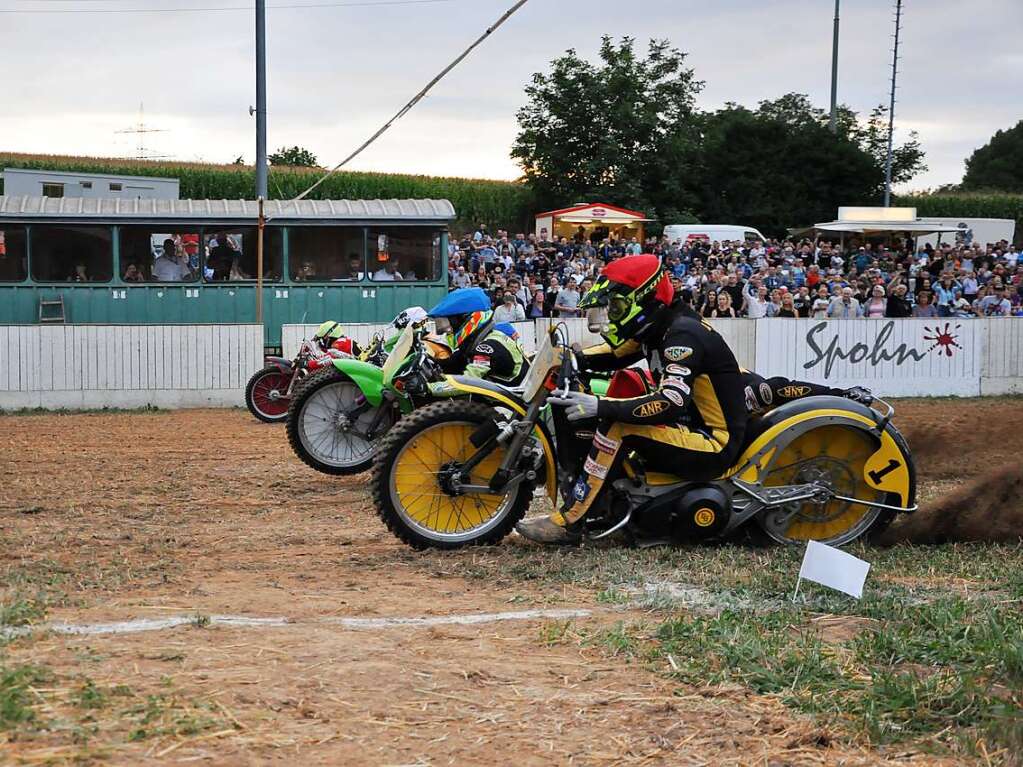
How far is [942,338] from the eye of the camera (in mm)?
20531

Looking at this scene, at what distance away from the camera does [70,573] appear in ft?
21.5

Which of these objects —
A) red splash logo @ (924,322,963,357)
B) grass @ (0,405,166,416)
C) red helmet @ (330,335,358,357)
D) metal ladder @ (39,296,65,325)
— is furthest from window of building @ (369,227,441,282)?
red helmet @ (330,335,358,357)

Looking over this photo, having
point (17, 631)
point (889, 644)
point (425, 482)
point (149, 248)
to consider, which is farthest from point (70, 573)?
point (149, 248)

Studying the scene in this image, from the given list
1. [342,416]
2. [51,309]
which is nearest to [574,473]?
[342,416]

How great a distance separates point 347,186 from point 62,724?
45.9 m

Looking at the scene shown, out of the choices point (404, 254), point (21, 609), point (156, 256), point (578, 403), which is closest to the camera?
point (21, 609)

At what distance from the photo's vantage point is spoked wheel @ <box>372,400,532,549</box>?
7285mm

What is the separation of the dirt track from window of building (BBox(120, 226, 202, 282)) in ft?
46.7

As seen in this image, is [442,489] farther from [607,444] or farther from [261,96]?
[261,96]

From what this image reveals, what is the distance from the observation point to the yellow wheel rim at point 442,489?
7.33 metres

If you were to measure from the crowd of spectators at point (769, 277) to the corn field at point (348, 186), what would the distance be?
1693 centimetres

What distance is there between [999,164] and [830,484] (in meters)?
83.4

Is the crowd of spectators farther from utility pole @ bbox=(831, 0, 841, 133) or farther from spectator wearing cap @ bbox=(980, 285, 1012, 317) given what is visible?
utility pole @ bbox=(831, 0, 841, 133)

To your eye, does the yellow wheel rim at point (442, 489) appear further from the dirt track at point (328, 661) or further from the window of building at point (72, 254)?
→ the window of building at point (72, 254)
